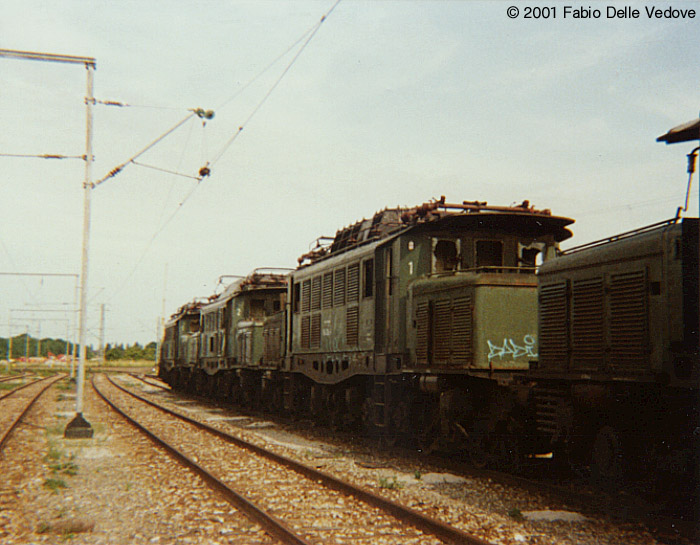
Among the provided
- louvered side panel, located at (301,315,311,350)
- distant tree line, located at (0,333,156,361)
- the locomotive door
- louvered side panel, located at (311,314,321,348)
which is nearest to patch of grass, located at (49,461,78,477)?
the locomotive door

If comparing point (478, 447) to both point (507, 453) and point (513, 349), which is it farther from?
point (513, 349)

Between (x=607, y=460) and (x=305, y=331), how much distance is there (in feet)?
35.1

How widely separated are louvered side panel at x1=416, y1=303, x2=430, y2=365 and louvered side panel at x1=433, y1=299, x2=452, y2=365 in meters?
0.21

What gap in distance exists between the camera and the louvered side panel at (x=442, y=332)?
10719mm

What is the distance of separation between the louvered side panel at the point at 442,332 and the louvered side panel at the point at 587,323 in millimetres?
2697

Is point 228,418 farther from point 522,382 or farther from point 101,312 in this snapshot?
point 101,312

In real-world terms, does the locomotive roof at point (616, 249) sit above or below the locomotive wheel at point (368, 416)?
above

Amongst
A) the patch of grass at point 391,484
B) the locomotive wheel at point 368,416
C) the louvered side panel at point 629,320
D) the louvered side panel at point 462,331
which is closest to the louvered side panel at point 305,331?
the locomotive wheel at point 368,416

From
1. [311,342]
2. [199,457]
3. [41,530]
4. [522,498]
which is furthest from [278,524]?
[311,342]

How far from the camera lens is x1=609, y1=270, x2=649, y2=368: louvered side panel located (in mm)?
7062

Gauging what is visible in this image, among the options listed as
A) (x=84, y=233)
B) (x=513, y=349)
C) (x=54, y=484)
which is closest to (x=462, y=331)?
(x=513, y=349)

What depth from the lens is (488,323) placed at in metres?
10.1

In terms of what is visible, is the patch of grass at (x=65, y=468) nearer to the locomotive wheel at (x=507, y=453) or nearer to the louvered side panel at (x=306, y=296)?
the locomotive wheel at (x=507, y=453)

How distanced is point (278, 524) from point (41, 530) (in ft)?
8.18
